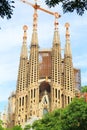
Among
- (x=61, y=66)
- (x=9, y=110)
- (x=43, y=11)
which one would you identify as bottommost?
(x=9, y=110)

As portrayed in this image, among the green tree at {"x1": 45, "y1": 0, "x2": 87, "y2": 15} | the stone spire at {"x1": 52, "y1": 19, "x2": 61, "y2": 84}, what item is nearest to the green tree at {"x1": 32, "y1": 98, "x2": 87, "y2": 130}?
the green tree at {"x1": 45, "y1": 0, "x2": 87, "y2": 15}

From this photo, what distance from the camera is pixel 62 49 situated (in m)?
137

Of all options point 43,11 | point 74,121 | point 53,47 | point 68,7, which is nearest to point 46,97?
point 53,47

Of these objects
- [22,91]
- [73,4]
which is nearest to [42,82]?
[22,91]

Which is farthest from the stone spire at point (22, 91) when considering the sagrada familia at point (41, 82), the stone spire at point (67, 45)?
the stone spire at point (67, 45)

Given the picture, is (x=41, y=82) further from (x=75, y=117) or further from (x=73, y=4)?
(x=73, y=4)

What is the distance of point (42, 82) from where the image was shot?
12950 centimetres

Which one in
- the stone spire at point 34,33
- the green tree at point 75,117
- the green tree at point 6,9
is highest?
the stone spire at point 34,33

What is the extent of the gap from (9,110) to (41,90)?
14420 millimetres

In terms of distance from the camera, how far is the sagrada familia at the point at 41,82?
12538 centimetres

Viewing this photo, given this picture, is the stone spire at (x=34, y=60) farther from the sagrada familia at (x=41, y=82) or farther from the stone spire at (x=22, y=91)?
the stone spire at (x=22, y=91)

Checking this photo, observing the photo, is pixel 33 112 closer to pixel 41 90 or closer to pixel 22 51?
pixel 41 90

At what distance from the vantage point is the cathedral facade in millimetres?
125312

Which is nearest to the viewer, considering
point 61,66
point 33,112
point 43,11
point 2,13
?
point 2,13
